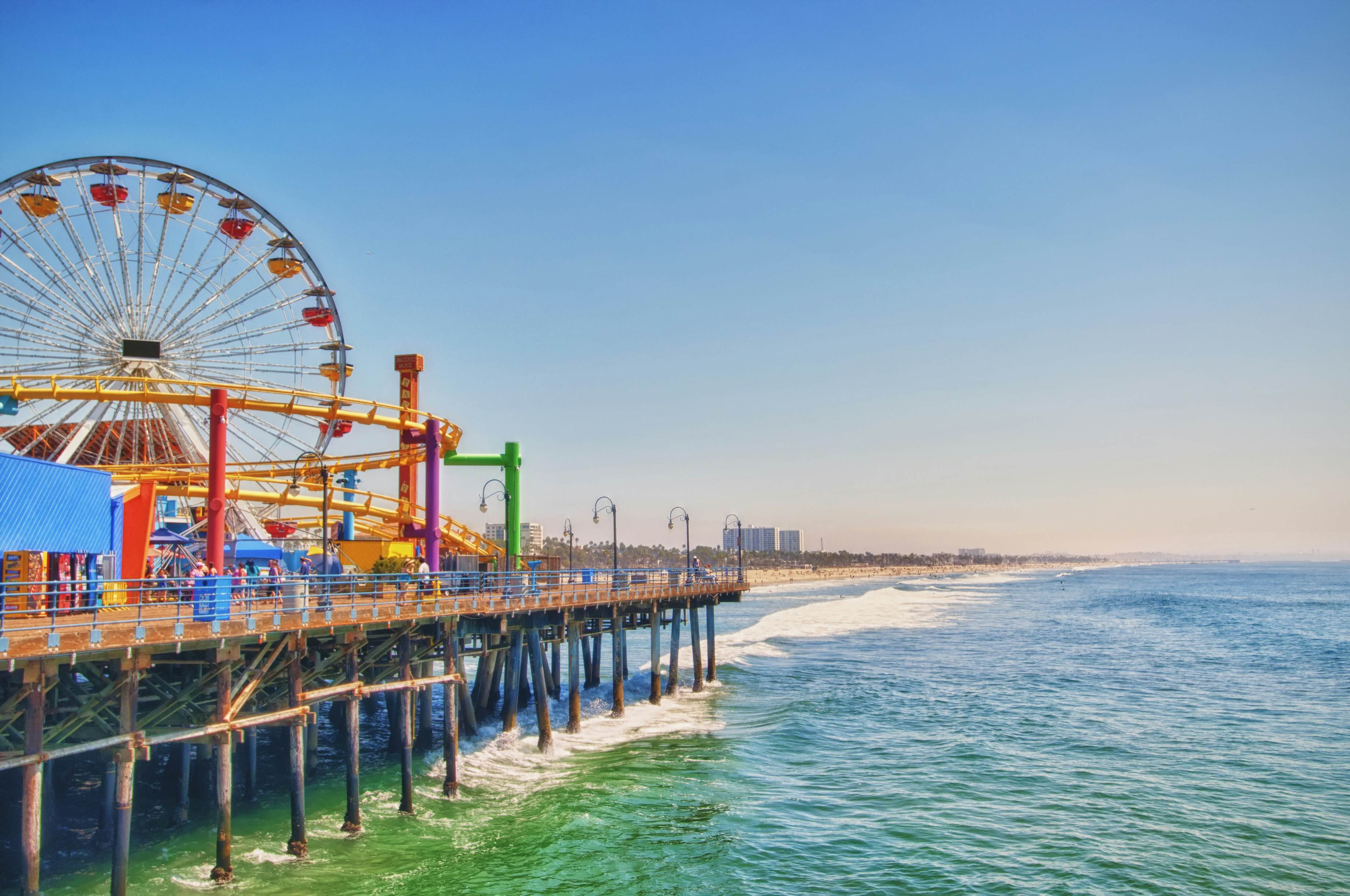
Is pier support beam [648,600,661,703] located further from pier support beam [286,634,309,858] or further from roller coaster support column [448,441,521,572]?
pier support beam [286,634,309,858]

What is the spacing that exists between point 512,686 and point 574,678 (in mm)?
3168

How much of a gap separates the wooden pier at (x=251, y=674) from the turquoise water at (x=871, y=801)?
1.27 meters

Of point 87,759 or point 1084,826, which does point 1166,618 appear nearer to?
→ point 1084,826

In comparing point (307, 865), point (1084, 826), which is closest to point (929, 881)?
point (1084, 826)

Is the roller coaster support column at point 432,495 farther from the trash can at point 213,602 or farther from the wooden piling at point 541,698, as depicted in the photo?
the trash can at point 213,602

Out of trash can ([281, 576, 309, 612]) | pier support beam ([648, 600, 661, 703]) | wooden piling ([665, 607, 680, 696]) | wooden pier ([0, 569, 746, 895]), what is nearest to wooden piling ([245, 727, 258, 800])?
wooden pier ([0, 569, 746, 895])

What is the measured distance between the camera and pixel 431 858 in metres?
18.8

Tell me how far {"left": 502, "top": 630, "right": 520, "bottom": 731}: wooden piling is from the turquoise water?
2.37 ft

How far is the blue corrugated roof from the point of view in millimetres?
17578

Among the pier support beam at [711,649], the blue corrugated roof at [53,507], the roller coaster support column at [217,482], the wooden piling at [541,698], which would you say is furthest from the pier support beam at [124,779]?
the pier support beam at [711,649]

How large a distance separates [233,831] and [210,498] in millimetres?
8365

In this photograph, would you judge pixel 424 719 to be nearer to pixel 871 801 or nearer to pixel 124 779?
pixel 871 801

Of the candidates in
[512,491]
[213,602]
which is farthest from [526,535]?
[213,602]

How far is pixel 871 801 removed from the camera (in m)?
23.7
